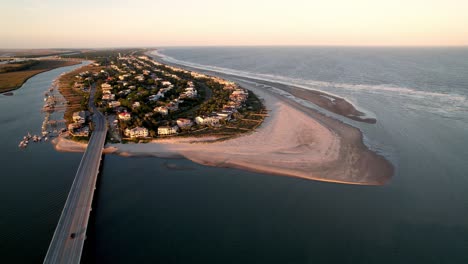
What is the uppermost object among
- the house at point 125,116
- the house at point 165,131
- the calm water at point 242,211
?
the house at point 125,116

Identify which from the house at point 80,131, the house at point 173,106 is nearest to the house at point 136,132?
the house at point 80,131

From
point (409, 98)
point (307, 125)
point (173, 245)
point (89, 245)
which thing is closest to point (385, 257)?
point (173, 245)

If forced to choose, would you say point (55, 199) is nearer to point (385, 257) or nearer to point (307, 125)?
point (385, 257)

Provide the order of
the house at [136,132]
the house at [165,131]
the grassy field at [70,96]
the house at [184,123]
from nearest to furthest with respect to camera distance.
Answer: the house at [136,132], the house at [165,131], the house at [184,123], the grassy field at [70,96]

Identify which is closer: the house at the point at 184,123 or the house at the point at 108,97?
the house at the point at 184,123

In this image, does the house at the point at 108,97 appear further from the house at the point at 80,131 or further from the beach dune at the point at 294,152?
the beach dune at the point at 294,152

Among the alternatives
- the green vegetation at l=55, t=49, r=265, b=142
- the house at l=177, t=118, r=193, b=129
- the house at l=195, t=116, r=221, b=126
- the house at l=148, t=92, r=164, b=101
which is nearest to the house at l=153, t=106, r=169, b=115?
the green vegetation at l=55, t=49, r=265, b=142

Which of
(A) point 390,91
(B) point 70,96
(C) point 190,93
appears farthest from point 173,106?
(A) point 390,91

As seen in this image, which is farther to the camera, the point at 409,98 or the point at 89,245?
the point at 409,98
